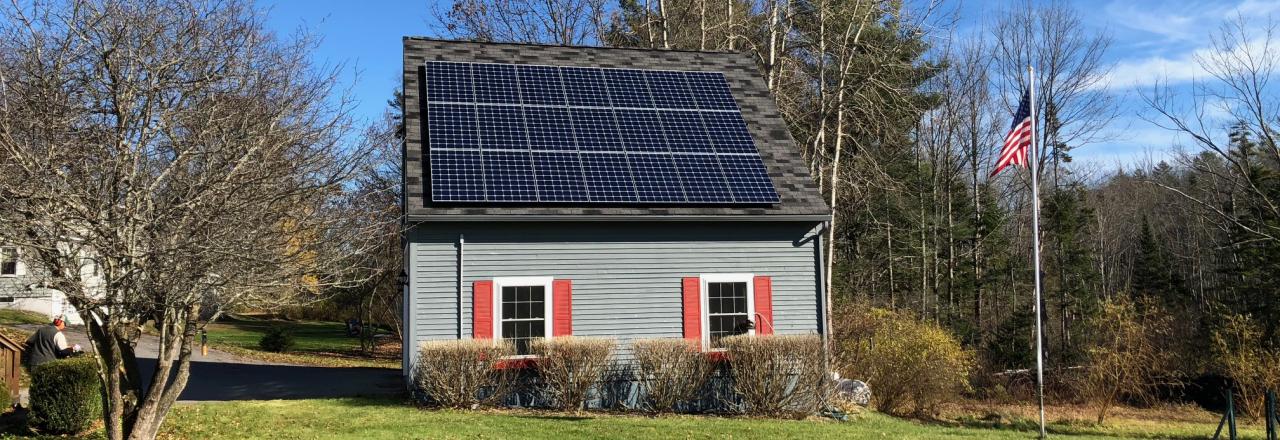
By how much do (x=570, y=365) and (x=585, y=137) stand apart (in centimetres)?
426

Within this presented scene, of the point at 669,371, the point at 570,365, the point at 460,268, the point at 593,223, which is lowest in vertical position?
the point at 669,371

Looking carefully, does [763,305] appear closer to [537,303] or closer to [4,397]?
[537,303]

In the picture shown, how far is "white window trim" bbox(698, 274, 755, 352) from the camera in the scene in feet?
47.5

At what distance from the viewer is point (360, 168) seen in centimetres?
1116

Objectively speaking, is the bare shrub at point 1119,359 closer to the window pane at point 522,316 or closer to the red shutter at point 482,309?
the window pane at point 522,316

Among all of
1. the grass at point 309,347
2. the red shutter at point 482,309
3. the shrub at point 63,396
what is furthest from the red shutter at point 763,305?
the grass at point 309,347

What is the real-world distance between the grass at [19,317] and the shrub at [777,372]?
25.1 m

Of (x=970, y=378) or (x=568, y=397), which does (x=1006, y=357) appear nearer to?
(x=970, y=378)

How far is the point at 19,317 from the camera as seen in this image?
2961cm

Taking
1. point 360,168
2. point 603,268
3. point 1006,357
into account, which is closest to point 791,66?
point 1006,357

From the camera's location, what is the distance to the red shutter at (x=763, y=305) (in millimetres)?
14617

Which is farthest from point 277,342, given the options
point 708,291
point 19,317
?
point 708,291

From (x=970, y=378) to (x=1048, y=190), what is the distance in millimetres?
17890

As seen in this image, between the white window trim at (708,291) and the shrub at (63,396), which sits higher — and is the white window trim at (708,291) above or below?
above
